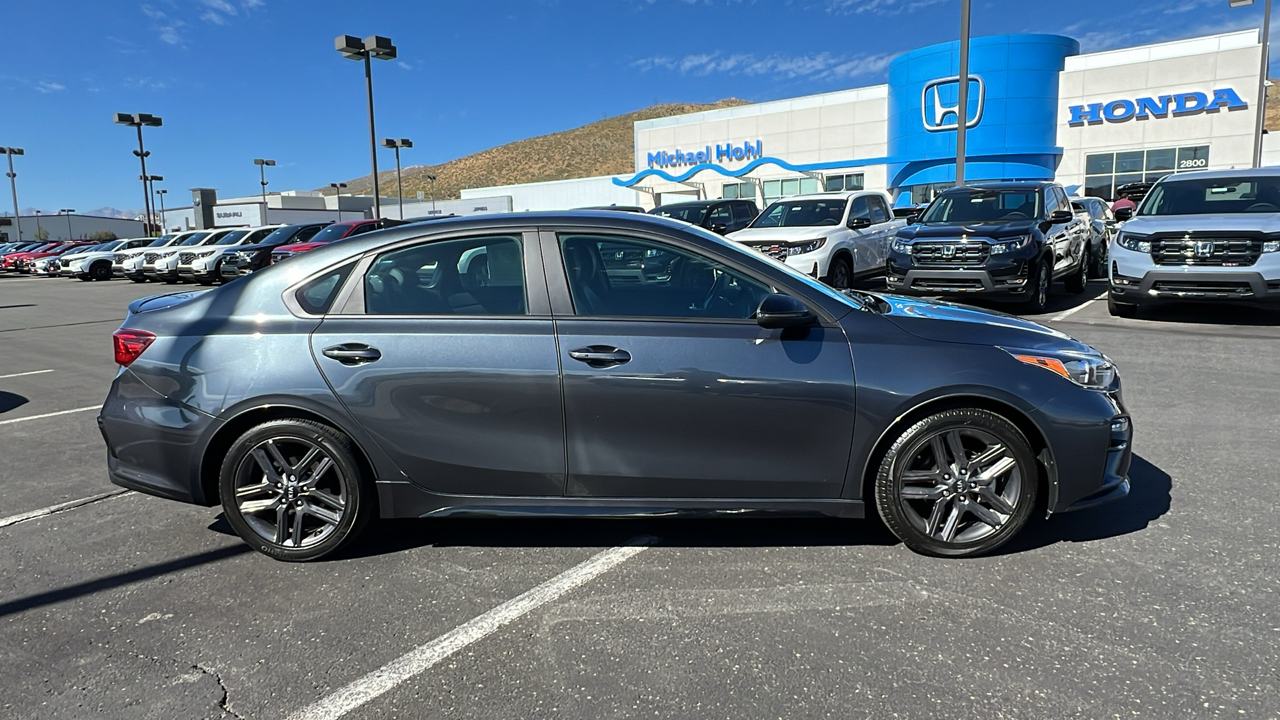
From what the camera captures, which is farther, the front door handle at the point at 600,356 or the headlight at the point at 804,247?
the headlight at the point at 804,247

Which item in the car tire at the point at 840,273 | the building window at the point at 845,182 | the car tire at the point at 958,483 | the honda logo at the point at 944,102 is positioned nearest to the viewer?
the car tire at the point at 958,483

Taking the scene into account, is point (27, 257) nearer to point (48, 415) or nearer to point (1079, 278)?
point (48, 415)

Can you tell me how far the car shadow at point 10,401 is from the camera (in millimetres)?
7134

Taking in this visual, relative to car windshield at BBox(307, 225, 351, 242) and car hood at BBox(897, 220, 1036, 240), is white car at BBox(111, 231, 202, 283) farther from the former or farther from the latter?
car hood at BBox(897, 220, 1036, 240)

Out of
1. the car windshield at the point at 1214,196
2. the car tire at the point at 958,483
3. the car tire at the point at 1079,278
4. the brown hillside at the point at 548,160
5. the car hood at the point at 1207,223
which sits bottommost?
the car tire at the point at 958,483

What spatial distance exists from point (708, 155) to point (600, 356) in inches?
1761

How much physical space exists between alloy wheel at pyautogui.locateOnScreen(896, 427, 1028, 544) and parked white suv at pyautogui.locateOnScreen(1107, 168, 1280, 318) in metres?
8.10

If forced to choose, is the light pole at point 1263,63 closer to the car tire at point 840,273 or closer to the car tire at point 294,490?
the car tire at point 840,273

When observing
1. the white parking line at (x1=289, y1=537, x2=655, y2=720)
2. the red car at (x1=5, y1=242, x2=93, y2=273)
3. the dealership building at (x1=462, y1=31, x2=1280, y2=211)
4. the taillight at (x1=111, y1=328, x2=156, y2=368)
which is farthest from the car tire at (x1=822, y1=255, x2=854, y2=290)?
the red car at (x1=5, y1=242, x2=93, y2=273)

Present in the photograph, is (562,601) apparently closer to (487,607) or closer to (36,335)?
(487,607)

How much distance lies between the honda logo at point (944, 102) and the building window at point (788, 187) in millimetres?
6811

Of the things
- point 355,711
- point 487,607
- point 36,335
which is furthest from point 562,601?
point 36,335

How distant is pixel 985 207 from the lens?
12242mm

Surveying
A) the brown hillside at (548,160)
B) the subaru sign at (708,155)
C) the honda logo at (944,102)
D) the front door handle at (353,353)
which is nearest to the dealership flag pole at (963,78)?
the front door handle at (353,353)
